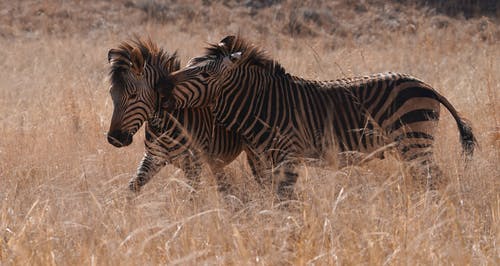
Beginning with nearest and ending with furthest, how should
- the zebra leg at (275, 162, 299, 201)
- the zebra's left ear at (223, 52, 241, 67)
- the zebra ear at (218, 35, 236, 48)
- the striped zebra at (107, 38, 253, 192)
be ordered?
1. the zebra leg at (275, 162, 299, 201)
2. the striped zebra at (107, 38, 253, 192)
3. the zebra's left ear at (223, 52, 241, 67)
4. the zebra ear at (218, 35, 236, 48)

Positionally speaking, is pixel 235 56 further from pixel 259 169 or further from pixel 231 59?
pixel 259 169

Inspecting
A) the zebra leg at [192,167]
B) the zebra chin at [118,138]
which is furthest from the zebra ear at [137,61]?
the zebra leg at [192,167]

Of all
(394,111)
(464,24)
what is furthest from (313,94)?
(464,24)

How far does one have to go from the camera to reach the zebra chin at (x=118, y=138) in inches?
229

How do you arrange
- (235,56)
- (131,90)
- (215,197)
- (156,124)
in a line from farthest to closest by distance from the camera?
(156,124)
(235,56)
(131,90)
(215,197)

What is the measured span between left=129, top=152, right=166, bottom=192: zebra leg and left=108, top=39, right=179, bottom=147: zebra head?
330 millimetres

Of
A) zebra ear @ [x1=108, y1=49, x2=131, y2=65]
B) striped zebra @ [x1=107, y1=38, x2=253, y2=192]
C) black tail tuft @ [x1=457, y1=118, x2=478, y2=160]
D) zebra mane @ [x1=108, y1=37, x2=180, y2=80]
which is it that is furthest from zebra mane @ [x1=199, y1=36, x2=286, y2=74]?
black tail tuft @ [x1=457, y1=118, x2=478, y2=160]

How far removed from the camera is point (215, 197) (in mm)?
5223

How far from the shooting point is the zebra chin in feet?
19.1

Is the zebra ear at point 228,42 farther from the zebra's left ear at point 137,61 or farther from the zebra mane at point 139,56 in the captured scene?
the zebra's left ear at point 137,61

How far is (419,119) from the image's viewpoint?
6.36 meters

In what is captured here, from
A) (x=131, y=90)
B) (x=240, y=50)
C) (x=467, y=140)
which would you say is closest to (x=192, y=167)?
(x=131, y=90)

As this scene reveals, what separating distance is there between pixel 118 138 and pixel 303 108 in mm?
1427

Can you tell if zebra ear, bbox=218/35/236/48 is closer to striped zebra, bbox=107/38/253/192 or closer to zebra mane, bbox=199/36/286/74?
zebra mane, bbox=199/36/286/74
